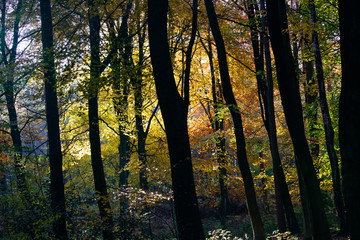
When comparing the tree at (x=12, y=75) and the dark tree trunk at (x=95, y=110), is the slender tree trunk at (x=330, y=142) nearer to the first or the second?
the dark tree trunk at (x=95, y=110)

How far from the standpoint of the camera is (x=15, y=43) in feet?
48.8

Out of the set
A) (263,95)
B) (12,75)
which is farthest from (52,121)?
(263,95)

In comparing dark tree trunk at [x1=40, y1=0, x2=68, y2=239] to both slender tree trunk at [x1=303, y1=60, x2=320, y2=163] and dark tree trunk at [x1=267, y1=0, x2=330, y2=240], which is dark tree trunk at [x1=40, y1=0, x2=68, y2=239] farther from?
slender tree trunk at [x1=303, y1=60, x2=320, y2=163]

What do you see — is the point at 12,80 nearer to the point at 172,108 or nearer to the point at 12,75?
the point at 12,75

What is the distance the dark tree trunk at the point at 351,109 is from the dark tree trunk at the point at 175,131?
3.15 metres

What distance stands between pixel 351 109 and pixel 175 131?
136 inches

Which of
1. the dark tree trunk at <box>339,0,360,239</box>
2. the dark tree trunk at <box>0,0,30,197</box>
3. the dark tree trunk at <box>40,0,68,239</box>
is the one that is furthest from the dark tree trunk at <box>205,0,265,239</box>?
the dark tree trunk at <box>0,0,30,197</box>

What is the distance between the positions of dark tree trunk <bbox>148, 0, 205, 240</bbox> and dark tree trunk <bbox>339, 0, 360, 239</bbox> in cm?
315

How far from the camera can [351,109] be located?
94.4 inches

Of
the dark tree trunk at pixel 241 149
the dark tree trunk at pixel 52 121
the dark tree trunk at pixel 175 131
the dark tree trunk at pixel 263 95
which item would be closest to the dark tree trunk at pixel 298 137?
the dark tree trunk at pixel 175 131

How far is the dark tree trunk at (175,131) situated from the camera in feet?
17.4

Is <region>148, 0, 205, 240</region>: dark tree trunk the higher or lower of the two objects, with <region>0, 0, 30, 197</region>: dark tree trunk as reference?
lower

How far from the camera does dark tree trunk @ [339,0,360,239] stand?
7.80 feet

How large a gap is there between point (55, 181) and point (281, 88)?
6.69 m
